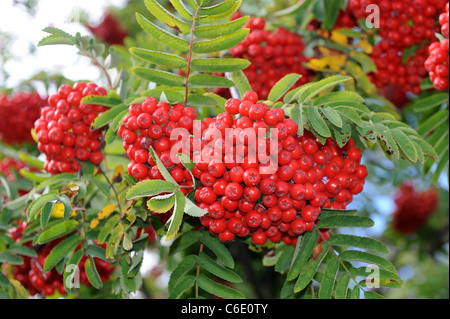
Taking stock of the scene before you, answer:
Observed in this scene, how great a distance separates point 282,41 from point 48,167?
1754mm

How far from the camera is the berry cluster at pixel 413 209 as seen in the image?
5328mm

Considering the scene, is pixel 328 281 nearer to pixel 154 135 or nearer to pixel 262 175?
pixel 262 175

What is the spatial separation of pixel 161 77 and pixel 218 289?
1115mm

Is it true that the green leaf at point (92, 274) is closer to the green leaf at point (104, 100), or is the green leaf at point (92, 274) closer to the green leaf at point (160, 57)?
the green leaf at point (104, 100)

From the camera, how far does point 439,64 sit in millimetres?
2670

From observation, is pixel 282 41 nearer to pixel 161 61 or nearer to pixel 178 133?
pixel 161 61

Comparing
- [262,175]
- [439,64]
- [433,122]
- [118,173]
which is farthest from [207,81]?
[433,122]

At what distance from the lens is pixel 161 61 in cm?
229

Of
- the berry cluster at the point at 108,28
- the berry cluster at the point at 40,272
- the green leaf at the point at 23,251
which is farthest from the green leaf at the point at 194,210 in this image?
the berry cluster at the point at 108,28

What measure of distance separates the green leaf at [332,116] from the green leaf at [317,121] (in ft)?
0.09

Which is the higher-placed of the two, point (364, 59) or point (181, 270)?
point (364, 59)

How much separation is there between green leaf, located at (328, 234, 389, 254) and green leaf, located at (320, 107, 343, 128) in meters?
0.62

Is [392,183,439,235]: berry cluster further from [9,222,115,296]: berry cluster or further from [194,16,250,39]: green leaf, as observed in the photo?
[194,16,250,39]: green leaf
